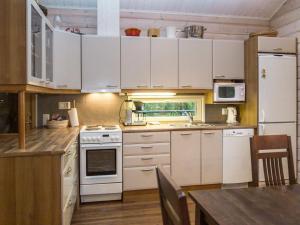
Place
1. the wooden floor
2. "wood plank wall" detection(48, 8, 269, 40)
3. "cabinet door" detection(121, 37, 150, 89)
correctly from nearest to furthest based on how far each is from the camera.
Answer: the wooden floor, "cabinet door" detection(121, 37, 150, 89), "wood plank wall" detection(48, 8, 269, 40)

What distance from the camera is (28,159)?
1944 millimetres

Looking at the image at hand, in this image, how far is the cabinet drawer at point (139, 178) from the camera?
11.3ft

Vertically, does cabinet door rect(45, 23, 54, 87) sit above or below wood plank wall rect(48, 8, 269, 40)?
below

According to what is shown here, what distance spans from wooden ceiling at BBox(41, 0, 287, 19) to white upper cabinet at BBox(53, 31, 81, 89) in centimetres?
66

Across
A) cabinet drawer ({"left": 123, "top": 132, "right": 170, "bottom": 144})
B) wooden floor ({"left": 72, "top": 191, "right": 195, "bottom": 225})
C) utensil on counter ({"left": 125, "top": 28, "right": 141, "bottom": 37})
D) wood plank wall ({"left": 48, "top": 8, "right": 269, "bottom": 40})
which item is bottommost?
wooden floor ({"left": 72, "top": 191, "right": 195, "bottom": 225})

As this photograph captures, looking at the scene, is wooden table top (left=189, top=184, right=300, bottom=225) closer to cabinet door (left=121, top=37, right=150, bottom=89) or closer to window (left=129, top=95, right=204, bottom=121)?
cabinet door (left=121, top=37, right=150, bottom=89)

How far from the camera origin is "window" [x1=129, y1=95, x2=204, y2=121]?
4164mm

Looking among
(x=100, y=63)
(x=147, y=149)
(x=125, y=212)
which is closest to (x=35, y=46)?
(x=100, y=63)

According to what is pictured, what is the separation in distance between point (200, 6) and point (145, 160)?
2.36 m

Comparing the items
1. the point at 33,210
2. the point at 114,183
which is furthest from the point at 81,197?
the point at 33,210

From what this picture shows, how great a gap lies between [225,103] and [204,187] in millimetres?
1251

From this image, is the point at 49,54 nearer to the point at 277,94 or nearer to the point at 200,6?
the point at 200,6

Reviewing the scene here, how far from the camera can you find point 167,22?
13.7 feet

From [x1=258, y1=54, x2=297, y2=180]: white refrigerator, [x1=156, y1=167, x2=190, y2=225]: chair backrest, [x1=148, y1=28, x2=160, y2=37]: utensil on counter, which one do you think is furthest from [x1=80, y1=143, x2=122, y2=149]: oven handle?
[x1=156, y1=167, x2=190, y2=225]: chair backrest
